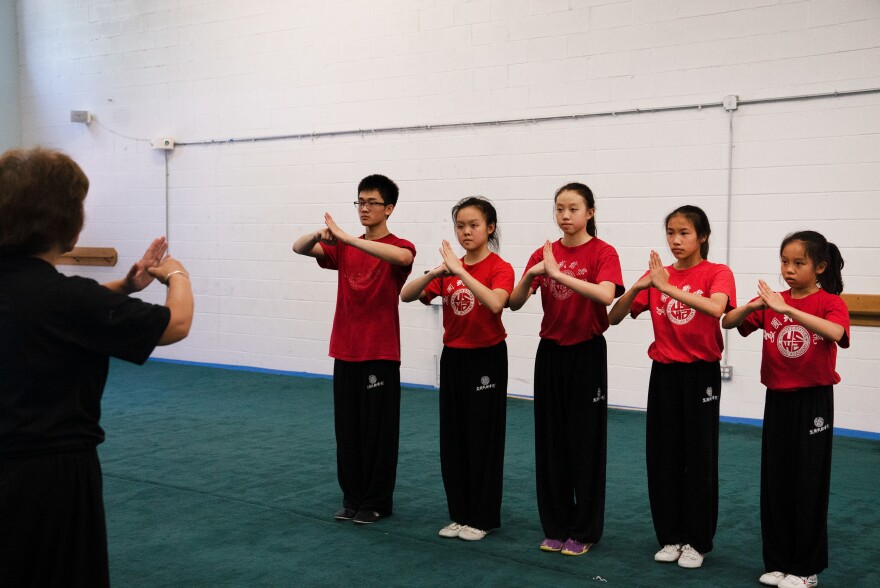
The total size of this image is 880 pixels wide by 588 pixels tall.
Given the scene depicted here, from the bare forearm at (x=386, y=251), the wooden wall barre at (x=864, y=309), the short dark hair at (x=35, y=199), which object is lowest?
the wooden wall barre at (x=864, y=309)

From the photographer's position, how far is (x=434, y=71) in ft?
22.5

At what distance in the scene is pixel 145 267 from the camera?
79.0 inches

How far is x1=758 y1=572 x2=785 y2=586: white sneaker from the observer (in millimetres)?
2951

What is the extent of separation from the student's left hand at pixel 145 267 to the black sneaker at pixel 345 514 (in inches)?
76.3

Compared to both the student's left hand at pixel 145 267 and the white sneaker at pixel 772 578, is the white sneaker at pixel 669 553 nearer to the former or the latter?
the white sneaker at pixel 772 578

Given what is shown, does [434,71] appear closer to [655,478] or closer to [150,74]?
[150,74]

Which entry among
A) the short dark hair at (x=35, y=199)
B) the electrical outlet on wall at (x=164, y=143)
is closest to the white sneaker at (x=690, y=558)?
the short dark hair at (x=35, y=199)

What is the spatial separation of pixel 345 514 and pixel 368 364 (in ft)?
2.13

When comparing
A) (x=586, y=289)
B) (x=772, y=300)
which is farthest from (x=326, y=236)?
(x=772, y=300)

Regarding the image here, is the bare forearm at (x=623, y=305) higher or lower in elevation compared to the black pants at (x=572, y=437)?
higher

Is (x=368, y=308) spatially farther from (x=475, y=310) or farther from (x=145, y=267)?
(x=145, y=267)

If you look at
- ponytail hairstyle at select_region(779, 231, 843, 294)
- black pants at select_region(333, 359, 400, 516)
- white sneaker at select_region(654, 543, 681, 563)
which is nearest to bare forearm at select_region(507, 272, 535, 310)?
black pants at select_region(333, 359, 400, 516)

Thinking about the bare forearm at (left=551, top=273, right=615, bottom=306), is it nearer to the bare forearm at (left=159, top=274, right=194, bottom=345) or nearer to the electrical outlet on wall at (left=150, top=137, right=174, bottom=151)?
the bare forearm at (left=159, top=274, right=194, bottom=345)

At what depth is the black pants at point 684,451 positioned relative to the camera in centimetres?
312
